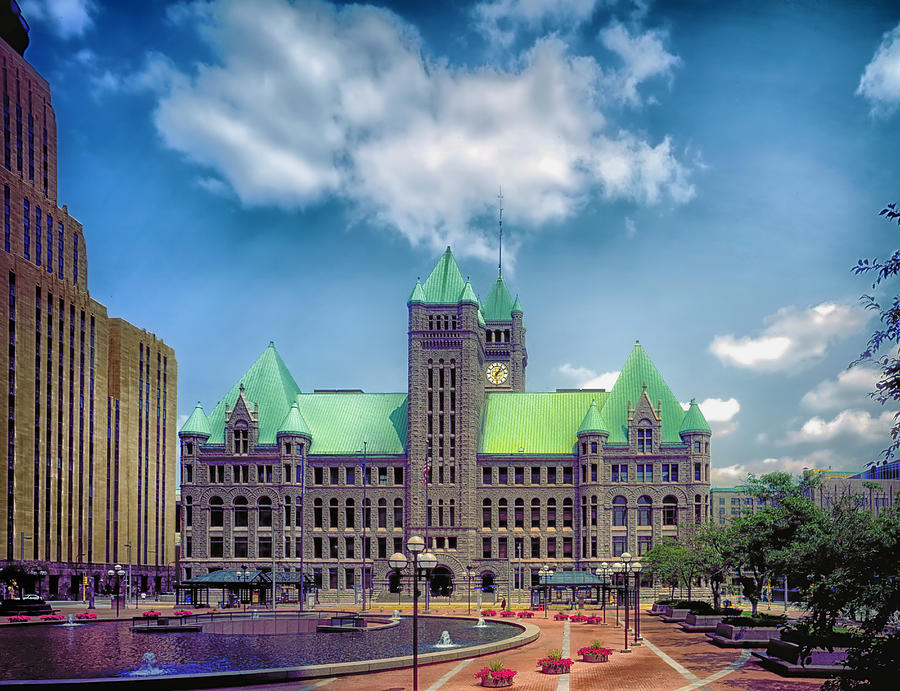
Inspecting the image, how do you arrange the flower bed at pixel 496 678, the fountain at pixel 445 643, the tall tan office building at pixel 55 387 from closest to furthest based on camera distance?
the flower bed at pixel 496 678 < the fountain at pixel 445 643 < the tall tan office building at pixel 55 387

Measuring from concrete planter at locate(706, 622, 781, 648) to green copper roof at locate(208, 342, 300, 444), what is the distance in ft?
252

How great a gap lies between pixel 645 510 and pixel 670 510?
2.77m

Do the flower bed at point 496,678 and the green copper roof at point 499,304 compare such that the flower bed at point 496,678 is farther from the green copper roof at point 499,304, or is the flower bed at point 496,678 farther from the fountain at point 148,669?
the green copper roof at point 499,304

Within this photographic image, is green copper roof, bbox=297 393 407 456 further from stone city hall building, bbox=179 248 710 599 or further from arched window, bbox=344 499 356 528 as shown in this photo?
arched window, bbox=344 499 356 528

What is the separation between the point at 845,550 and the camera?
27.9m

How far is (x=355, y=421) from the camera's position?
392 feet

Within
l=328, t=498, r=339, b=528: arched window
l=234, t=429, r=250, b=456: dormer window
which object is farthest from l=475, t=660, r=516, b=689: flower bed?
l=234, t=429, r=250, b=456: dormer window

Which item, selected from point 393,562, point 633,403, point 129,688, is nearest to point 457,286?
point 633,403

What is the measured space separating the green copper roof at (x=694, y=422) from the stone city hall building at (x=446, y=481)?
0.17 meters

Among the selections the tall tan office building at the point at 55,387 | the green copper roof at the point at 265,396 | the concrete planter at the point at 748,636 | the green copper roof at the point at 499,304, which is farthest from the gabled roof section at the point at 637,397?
the concrete planter at the point at 748,636

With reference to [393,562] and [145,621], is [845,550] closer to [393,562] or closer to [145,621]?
[393,562]

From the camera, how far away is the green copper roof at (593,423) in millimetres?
109394

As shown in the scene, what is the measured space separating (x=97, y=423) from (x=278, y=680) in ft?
360

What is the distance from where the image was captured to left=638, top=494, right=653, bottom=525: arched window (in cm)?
10843
